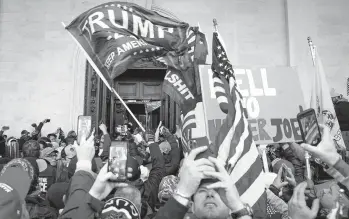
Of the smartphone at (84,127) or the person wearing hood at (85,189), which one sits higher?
the smartphone at (84,127)

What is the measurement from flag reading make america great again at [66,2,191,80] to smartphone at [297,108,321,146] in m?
2.78

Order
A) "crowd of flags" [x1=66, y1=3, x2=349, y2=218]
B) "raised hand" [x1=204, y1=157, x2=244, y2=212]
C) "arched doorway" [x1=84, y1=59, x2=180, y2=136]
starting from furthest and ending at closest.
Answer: "arched doorway" [x1=84, y1=59, x2=180, y2=136], "crowd of flags" [x1=66, y1=3, x2=349, y2=218], "raised hand" [x1=204, y1=157, x2=244, y2=212]

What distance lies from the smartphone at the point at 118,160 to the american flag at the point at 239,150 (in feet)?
2.66

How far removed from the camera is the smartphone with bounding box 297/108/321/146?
294 cm

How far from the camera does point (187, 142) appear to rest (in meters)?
5.69

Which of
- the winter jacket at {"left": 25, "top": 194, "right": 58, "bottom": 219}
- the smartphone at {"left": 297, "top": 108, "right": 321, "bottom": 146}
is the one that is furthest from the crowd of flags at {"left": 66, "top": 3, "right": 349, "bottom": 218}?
the winter jacket at {"left": 25, "top": 194, "right": 58, "bottom": 219}

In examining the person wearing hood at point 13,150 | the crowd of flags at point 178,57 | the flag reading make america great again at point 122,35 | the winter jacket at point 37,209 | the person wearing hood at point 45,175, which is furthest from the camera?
the person wearing hood at point 13,150

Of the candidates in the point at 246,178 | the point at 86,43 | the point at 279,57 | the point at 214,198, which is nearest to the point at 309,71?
the point at 279,57

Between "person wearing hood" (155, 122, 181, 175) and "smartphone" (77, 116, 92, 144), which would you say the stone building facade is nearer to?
"person wearing hood" (155, 122, 181, 175)

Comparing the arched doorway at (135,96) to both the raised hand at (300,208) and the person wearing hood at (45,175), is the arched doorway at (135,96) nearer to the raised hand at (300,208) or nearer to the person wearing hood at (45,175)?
the person wearing hood at (45,175)

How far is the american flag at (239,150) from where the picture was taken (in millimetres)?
3543

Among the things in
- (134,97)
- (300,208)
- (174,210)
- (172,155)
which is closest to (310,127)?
(300,208)

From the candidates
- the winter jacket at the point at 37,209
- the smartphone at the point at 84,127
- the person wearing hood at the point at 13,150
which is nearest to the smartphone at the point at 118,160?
the smartphone at the point at 84,127

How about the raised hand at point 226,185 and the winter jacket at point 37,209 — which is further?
the winter jacket at point 37,209
